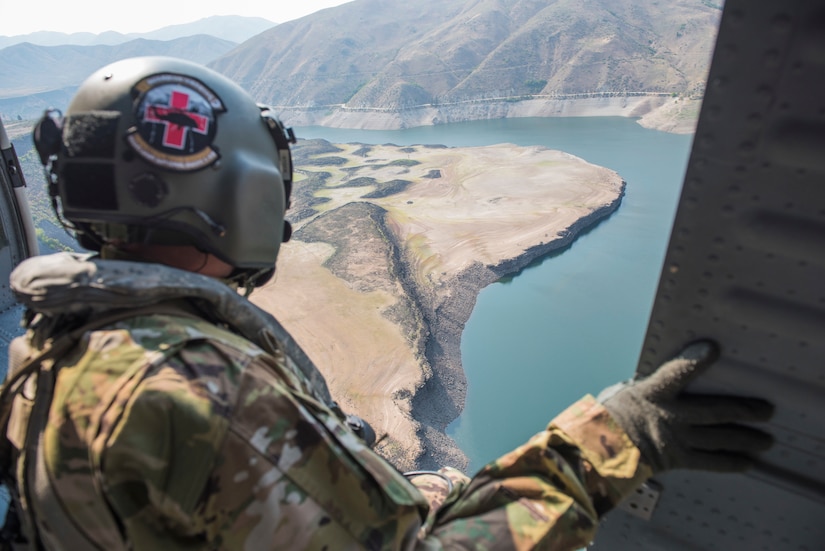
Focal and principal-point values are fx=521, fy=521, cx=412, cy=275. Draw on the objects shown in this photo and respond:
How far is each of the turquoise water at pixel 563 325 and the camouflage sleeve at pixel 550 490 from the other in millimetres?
7959

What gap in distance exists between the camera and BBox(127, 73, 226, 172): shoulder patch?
1.09 metres

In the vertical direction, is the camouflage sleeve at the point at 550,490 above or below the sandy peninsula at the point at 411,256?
above

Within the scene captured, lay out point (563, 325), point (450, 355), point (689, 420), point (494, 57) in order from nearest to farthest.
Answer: point (689, 420)
point (450, 355)
point (563, 325)
point (494, 57)

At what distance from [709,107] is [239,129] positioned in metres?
1.04

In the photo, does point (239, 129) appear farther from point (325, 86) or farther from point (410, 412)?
point (325, 86)

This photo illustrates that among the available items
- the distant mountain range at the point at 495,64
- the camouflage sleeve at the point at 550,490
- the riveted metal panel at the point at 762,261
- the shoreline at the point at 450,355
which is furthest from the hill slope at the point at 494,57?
the camouflage sleeve at the point at 550,490

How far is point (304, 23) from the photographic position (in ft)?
218

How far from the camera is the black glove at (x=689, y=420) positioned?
4.09ft

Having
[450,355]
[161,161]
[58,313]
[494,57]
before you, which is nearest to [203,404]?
[58,313]

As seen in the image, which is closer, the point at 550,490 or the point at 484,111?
the point at 550,490

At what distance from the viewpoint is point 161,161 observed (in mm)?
1102

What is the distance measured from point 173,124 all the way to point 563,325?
15072 mm

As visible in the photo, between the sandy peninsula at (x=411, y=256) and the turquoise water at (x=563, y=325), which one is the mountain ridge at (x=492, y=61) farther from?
the turquoise water at (x=563, y=325)

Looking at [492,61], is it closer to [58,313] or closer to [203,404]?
[58,313]
